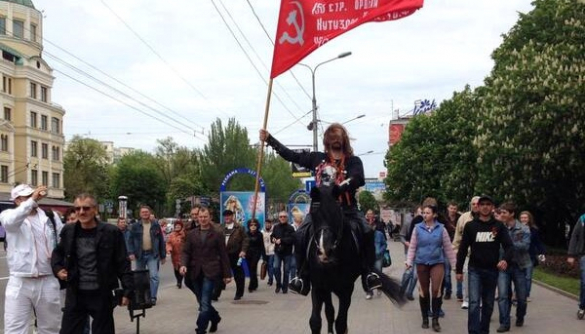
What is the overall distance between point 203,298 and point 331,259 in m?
3.84

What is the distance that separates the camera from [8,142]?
67875mm

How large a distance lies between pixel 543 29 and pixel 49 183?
193ft

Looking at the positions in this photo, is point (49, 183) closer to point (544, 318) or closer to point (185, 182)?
point (185, 182)

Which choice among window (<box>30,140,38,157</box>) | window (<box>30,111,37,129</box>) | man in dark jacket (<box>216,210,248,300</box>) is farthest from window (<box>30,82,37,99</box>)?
man in dark jacket (<box>216,210,248,300</box>)

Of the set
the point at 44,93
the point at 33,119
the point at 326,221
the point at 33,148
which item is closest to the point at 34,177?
the point at 33,148

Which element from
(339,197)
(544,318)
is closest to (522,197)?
(544,318)

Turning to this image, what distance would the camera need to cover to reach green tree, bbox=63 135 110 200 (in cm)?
8531

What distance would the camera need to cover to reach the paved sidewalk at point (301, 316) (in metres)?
11.1

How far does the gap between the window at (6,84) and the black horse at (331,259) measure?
6636 cm

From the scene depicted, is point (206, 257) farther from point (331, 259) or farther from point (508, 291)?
point (508, 291)

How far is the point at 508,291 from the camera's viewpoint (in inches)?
435

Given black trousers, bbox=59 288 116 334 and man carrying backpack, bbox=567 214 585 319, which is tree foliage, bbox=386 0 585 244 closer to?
man carrying backpack, bbox=567 214 585 319

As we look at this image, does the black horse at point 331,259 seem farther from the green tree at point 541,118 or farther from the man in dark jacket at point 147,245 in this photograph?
the green tree at point 541,118

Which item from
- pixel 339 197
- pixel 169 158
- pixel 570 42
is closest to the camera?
pixel 339 197
